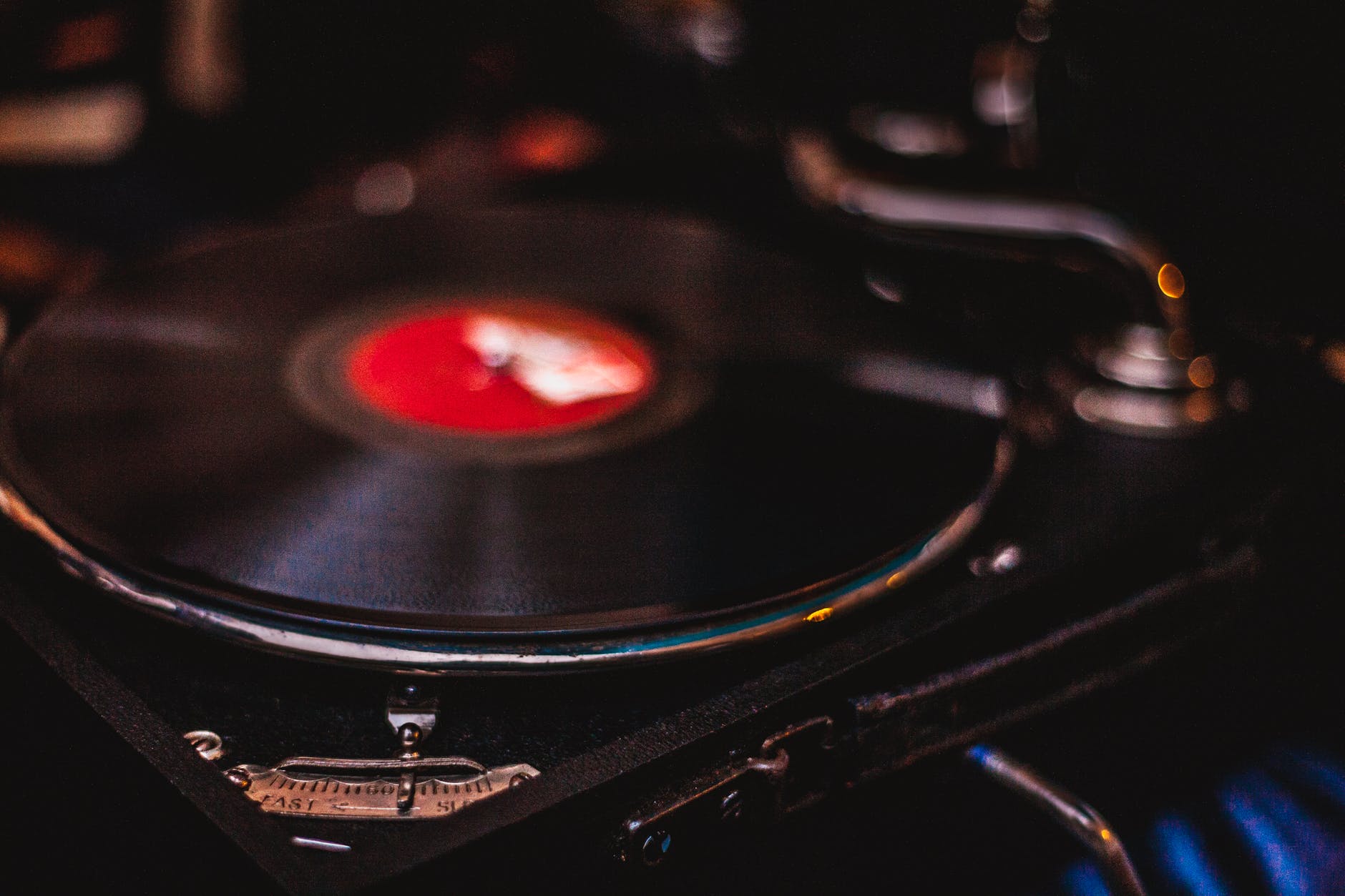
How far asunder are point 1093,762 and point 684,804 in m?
0.38

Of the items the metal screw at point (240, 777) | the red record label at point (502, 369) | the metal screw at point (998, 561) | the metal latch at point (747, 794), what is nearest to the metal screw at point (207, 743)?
the metal screw at point (240, 777)

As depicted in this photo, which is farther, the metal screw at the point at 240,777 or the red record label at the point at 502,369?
the red record label at the point at 502,369

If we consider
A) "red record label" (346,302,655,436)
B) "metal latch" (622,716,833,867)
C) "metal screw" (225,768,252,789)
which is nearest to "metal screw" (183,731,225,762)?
"metal screw" (225,768,252,789)

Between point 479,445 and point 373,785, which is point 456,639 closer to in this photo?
point 373,785

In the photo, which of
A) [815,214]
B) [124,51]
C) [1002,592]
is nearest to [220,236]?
[124,51]

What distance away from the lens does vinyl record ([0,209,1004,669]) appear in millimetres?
648

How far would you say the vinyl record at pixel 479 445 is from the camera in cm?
65

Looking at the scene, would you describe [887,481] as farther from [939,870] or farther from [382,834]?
[382,834]

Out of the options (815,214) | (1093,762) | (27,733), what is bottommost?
(27,733)

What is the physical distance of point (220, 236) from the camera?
43.6 inches

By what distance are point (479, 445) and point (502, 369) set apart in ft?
0.52

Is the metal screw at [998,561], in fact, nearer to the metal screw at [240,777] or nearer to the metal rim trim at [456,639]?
the metal rim trim at [456,639]

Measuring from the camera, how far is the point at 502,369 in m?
0.97

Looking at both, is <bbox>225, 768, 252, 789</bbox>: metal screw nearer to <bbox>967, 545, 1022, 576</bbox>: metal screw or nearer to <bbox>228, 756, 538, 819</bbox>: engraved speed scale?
<bbox>228, 756, 538, 819</bbox>: engraved speed scale
